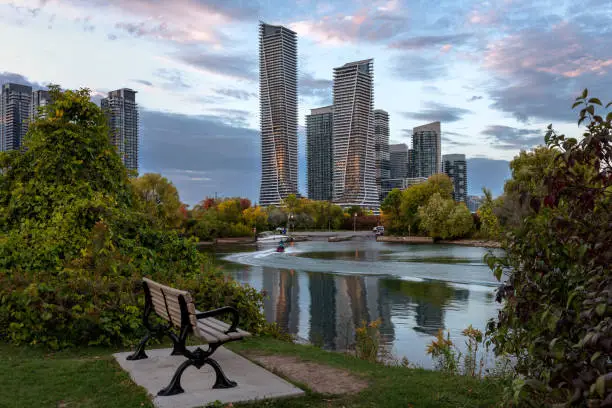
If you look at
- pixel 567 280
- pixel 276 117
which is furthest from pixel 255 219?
pixel 276 117

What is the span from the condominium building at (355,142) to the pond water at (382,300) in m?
146

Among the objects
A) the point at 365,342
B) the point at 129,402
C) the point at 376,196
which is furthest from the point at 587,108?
the point at 376,196

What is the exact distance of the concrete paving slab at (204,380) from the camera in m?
4.88

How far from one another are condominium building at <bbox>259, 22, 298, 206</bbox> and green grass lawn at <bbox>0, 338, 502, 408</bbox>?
16637 cm

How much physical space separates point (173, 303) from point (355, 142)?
18143 centimetres

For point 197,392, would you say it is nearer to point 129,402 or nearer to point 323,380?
point 129,402

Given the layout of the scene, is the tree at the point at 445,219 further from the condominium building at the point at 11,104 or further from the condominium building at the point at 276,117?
the condominium building at the point at 276,117

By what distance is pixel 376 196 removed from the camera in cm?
18450

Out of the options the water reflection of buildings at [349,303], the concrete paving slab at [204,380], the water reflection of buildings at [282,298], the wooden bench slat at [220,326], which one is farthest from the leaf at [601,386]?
the water reflection of buildings at [349,303]

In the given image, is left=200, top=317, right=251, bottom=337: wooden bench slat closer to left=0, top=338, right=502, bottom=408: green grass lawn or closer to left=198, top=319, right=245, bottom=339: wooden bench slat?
left=198, top=319, right=245, bottom=339: wooden bench slat

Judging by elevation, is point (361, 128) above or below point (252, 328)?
above

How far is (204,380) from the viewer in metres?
5.48

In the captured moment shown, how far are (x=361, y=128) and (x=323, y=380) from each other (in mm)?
184121

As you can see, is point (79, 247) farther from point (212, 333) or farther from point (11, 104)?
point (11, 104)
